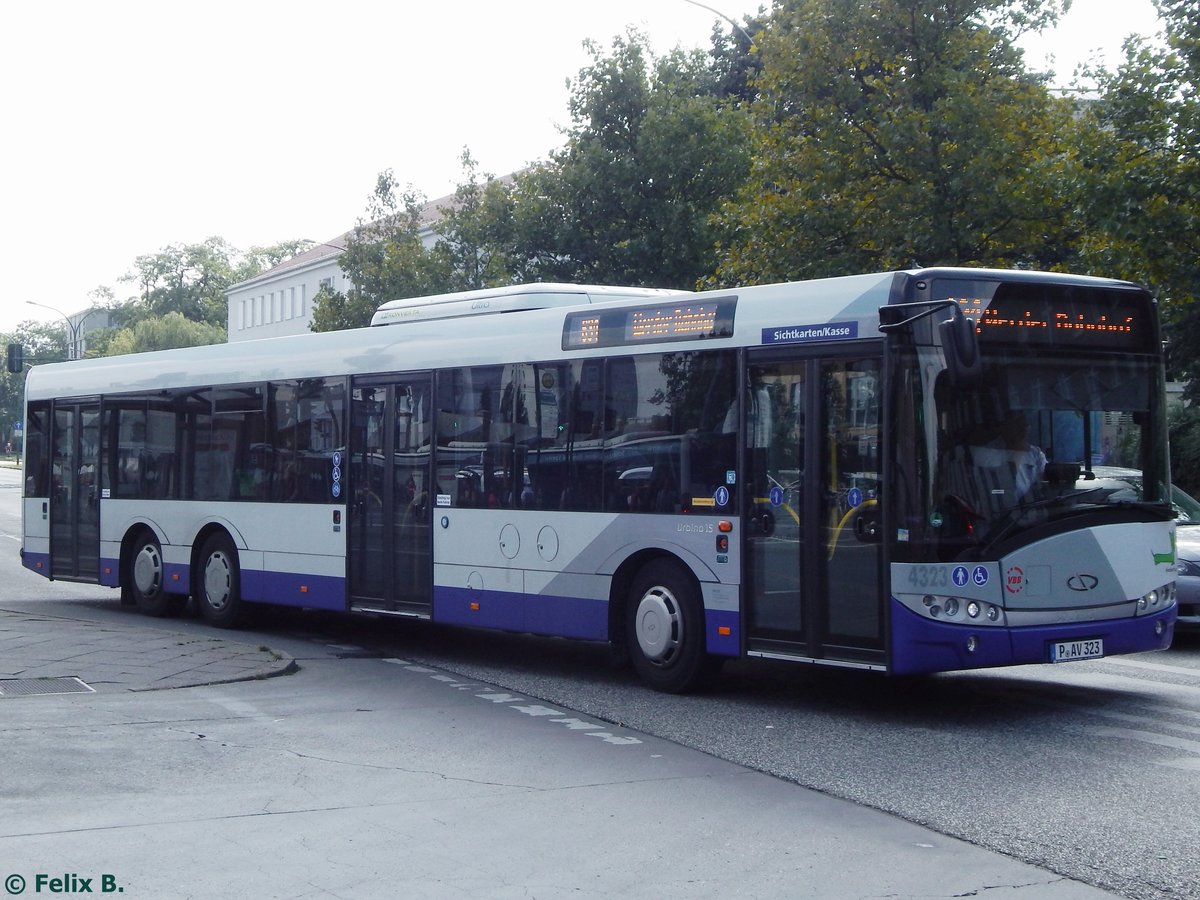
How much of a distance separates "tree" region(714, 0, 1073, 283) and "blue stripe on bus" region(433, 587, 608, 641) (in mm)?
11785

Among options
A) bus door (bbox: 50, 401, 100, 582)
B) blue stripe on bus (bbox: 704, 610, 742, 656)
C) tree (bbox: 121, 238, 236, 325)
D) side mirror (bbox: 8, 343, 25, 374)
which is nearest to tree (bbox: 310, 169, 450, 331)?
side mirror (bbox: 8, 343, 25, 374)

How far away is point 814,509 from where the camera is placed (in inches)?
404

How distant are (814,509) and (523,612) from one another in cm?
326

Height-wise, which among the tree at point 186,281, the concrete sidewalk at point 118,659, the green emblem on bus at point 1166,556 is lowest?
the concrete sidewalk at point 118,659

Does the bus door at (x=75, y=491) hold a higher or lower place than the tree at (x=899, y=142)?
lower

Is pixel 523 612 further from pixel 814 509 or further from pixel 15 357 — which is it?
pixel 15 357

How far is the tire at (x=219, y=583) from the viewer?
1596 centimetres

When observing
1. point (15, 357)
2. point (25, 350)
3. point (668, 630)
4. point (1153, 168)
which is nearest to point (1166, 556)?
point (668, 630)

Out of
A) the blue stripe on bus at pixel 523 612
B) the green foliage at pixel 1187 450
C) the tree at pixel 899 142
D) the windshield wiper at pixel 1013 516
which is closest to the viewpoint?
the windshield wiper at pixel 1013 516

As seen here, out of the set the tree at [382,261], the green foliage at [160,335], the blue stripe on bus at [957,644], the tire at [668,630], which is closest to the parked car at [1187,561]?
the blue stripe on bus at [957,644]

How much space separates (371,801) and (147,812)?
107cm

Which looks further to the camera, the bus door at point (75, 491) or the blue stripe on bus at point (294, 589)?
the bus door at point (75, 491)

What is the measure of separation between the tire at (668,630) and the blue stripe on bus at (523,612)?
35cm

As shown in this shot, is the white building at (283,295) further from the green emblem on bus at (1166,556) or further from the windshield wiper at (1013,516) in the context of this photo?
the windshield wiper at (1013,516)
